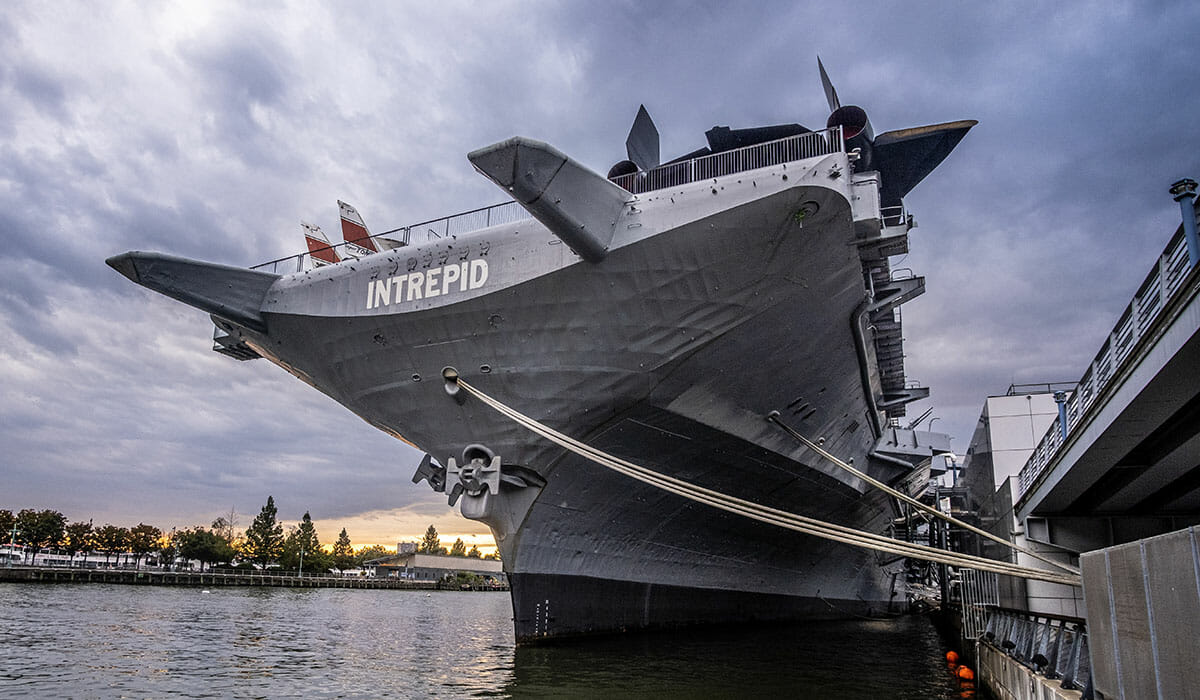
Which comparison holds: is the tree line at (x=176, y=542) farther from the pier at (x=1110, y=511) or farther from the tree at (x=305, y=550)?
the pier at (x=1110, y=511)

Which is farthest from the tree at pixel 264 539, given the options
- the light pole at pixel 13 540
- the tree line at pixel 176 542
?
the light pole at pixel 13 540

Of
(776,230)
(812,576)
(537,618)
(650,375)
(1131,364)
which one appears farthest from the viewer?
(812,576)

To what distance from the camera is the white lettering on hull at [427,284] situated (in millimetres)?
10453

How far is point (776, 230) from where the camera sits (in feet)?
30.0

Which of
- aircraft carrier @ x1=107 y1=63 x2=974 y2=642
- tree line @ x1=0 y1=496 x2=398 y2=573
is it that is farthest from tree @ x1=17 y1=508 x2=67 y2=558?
aircraft carrier @ x1=107 y1=63 x2=974 y2=642

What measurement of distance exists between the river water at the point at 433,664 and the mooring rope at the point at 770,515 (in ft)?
7.49

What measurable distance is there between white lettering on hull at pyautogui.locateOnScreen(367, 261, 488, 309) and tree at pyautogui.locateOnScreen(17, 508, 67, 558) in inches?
2454

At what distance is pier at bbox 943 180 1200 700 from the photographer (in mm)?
3266

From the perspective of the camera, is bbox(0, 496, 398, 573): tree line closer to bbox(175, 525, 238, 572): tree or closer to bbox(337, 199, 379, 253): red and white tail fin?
bbox(175, 525, 238, 572): tree

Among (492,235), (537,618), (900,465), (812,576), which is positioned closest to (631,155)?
(492,235)

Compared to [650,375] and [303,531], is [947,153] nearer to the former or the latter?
[650,375]

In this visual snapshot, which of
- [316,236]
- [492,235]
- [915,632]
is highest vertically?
[316,236]

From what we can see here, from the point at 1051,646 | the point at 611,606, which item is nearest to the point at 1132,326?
the point at 1051,646

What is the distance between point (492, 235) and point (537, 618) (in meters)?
6.15
